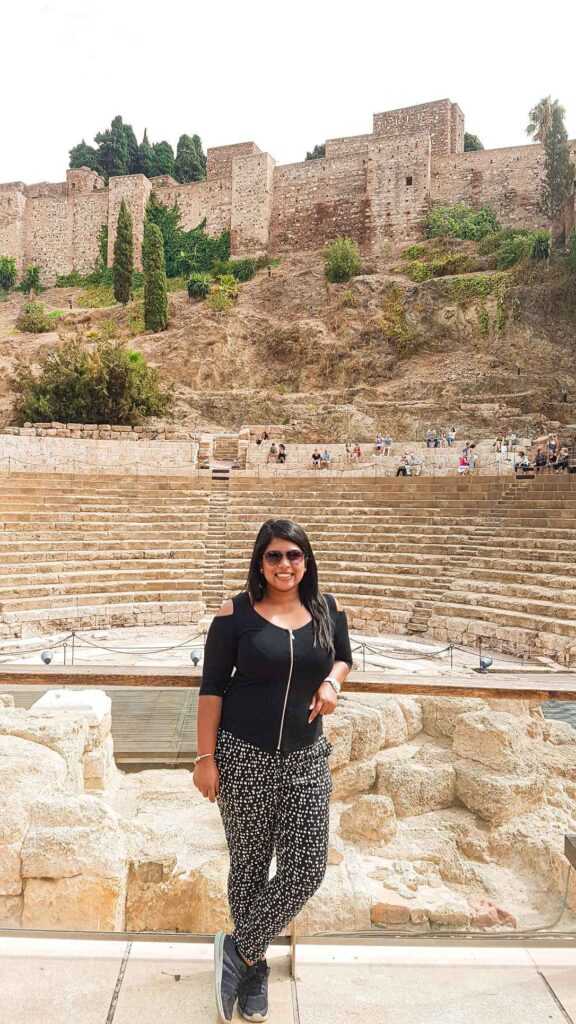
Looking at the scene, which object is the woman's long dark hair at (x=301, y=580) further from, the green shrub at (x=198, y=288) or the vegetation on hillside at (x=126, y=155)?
the vegetation on hillside at (x=126, y=155)

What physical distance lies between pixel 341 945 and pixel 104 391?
73.0 ft

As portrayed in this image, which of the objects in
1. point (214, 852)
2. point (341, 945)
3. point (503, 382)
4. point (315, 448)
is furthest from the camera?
point (503, 382)

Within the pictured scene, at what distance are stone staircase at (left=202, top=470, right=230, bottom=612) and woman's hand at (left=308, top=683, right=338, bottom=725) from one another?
10581 millimetres

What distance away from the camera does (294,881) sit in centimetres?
163

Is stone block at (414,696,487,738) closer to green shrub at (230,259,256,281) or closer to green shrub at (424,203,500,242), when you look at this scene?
green shrub at (424,203,500,242)

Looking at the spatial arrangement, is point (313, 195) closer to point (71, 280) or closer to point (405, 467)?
point (71, 280)

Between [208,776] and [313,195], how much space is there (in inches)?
1556

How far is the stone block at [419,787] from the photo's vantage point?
9.53 ft

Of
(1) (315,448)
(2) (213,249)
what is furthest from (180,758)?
(2) (213,249)

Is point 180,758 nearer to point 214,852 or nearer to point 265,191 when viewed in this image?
point 214,852

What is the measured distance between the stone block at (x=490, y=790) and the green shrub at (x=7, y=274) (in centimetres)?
4435

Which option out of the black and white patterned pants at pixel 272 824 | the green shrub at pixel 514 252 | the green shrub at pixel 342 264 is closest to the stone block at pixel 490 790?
the black and white patterned pants at pixel 272 824

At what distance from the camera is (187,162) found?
46125 mm

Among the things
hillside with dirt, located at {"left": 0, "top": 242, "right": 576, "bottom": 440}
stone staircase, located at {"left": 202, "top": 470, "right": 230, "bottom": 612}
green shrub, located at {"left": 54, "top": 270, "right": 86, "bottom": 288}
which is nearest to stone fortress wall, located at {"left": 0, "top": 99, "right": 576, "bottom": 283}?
green shrub, located at {"left": 54, "top": 270, "right": 86, "bottom": 288}
